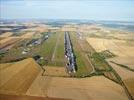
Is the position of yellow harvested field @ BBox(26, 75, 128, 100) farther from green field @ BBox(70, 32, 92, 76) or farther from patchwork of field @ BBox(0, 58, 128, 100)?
green field @ BBox(70, 32, 92, 76)

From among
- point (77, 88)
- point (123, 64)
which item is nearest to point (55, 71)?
point (77, 88)

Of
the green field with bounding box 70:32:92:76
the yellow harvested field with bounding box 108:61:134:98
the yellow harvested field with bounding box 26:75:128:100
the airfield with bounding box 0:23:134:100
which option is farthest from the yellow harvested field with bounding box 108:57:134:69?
the yellow harvested field with bounding box 26:75:128:100

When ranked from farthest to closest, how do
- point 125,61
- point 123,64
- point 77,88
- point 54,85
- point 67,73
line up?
point 125,61, point 123,64, point 67,73, point 54,85, point 77,88

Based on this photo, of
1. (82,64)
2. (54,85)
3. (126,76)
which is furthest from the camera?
(82,64)

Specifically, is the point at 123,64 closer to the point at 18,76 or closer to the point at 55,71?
the point at 55,71

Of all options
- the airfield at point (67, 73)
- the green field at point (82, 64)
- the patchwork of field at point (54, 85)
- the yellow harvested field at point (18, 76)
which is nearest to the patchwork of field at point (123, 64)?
the airfield at point (67, 73)

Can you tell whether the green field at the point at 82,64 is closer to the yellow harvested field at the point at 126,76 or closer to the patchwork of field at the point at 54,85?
the patchwork of field at the point at 54,85
